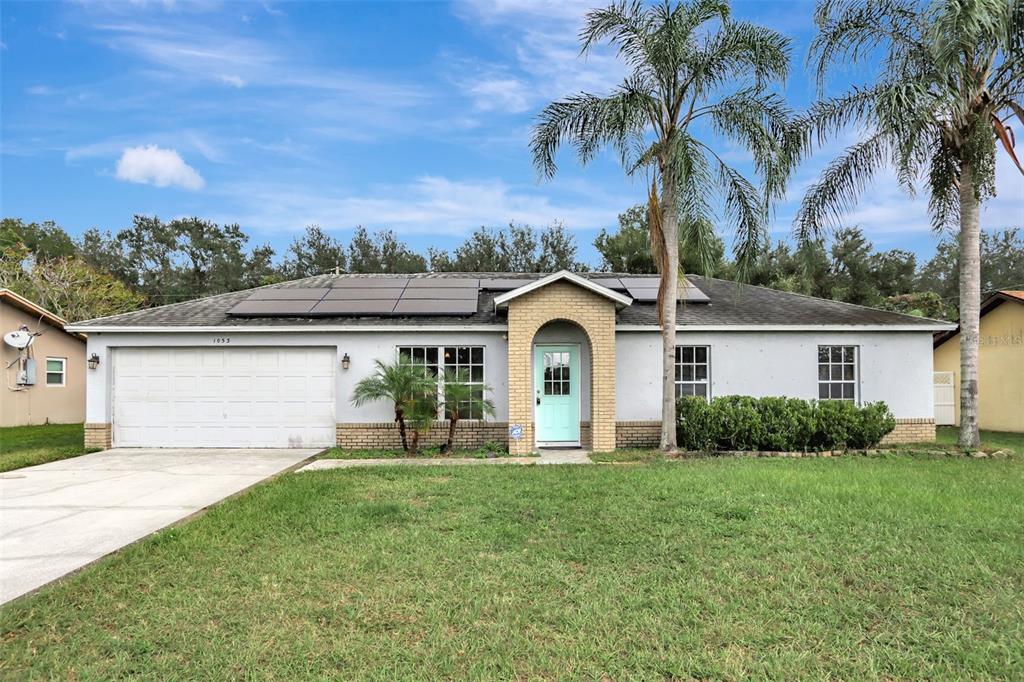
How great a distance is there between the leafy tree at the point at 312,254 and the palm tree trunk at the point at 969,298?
119 ft

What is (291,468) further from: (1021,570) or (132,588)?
(1021,570)

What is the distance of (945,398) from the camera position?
17016mm

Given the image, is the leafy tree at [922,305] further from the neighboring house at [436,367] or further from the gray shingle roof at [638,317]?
the neighboring house at [436,367]

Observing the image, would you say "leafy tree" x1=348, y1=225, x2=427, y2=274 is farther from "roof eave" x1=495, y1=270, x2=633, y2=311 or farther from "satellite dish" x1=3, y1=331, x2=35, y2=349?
"roof eave" x1=495, y1=270, x2=633, y2=311

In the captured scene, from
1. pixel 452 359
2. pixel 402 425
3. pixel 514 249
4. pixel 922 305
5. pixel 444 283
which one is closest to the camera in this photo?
pixel 402 425

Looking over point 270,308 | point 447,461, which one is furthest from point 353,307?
point 447,461

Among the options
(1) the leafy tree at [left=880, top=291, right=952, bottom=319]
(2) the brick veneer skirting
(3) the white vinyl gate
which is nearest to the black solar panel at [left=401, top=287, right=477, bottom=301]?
(2) the brick veneer skirting

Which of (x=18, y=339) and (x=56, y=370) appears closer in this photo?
(x=18, y=339)

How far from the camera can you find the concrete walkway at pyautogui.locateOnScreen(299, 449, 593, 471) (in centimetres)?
1006

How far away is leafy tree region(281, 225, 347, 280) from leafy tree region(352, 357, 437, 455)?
3108cm

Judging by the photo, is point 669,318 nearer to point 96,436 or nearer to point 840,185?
point 840,185

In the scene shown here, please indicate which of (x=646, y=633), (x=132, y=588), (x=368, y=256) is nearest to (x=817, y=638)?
(x=646, y=633)

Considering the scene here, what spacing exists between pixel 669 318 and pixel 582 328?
68.7 inches

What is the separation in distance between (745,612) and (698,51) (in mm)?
10006
